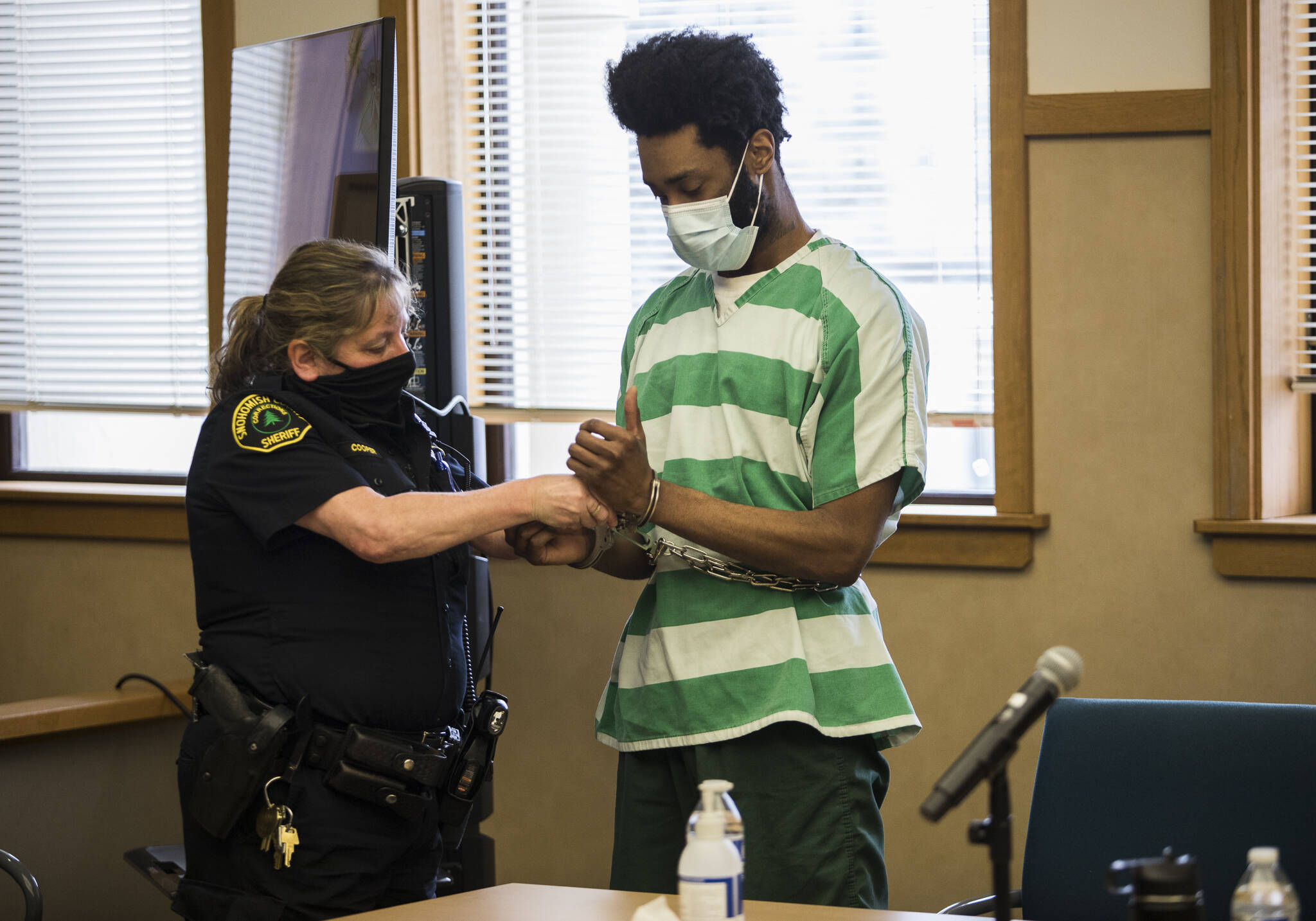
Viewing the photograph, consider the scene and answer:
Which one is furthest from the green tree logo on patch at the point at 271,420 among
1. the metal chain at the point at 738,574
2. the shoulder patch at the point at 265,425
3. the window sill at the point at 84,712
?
the window sill at the point at 84,712

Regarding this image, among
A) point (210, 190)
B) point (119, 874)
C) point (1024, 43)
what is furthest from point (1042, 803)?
point (210, 190)

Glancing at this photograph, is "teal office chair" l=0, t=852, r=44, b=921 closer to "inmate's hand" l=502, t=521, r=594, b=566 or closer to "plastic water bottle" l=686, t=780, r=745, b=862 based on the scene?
"inmate's hand" l=502, t=521, r=594, b=566

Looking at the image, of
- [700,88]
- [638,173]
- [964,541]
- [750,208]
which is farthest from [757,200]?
[638,173]

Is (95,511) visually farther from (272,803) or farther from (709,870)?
(709,870)

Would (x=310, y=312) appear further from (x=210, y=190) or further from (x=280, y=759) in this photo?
(x=210, y=190)

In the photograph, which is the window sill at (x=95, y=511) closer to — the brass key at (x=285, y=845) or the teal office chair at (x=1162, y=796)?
the brass key at (x=285, y=845)

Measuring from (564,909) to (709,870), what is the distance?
36 centimetres

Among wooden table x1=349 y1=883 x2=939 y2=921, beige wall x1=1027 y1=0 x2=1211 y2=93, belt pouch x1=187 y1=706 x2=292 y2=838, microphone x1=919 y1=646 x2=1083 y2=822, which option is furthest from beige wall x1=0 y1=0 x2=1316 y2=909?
microphone x1=919 y1=646 x2=1083 y2=822

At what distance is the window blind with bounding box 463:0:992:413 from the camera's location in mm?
2906

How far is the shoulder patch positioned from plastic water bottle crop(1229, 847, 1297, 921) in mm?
1348

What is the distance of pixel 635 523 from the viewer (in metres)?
1.84

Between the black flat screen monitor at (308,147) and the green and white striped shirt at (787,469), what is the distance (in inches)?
34.2

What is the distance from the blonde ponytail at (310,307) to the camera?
6.23 ft

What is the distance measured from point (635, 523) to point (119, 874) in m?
1.90
